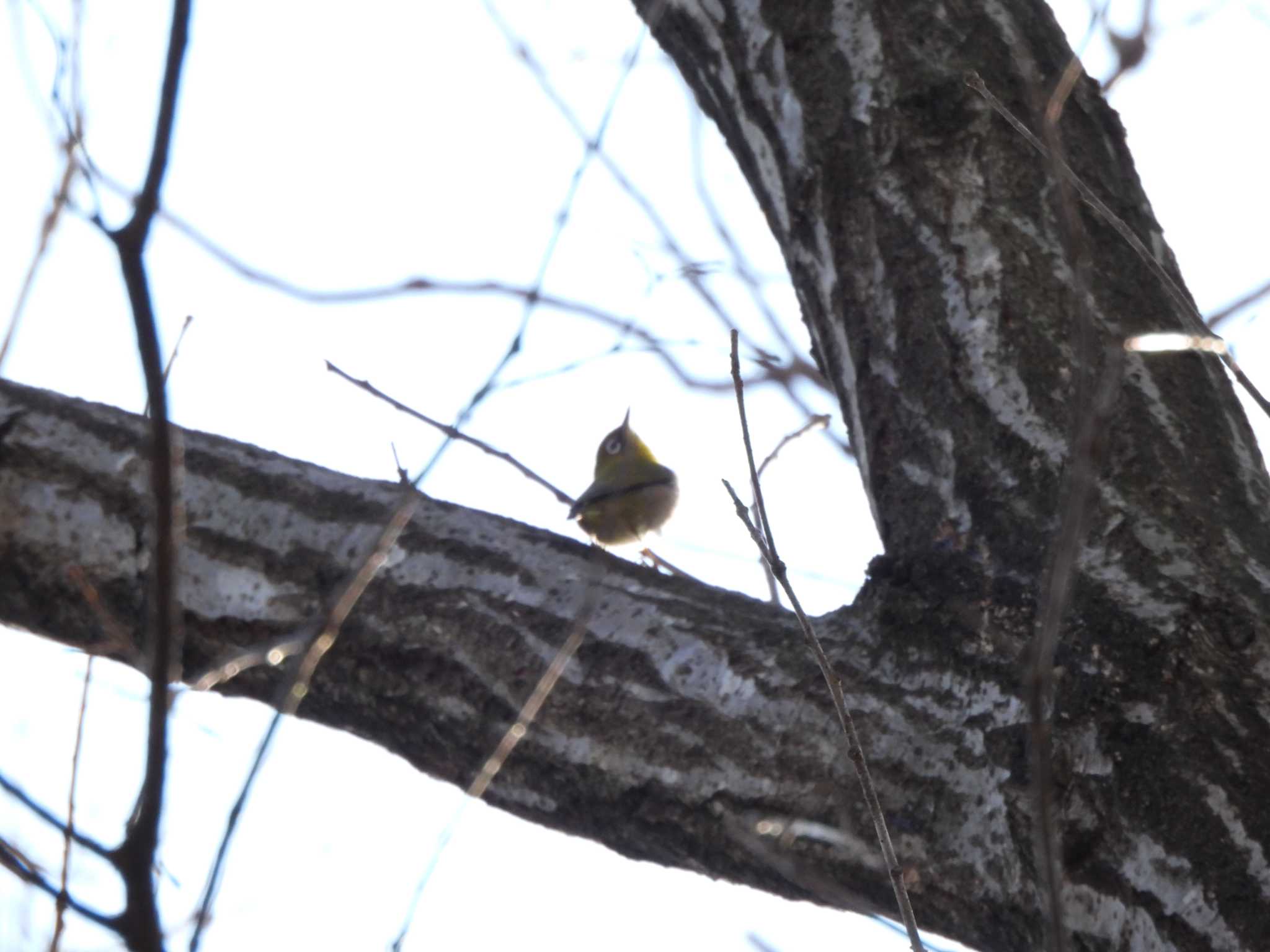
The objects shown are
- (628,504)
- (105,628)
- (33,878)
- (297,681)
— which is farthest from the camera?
(628,504)

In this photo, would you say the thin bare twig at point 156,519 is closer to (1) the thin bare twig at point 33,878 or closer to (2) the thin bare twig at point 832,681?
(1) the thin bare twig at point 33,878

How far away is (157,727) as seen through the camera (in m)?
0.85

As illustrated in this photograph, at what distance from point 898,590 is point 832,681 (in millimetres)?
488

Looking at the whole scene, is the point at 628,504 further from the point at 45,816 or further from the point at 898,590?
the point at 45,816

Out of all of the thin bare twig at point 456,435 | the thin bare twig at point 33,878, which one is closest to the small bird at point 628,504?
the thin bare twig at point 456,435

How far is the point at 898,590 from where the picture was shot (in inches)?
72.9

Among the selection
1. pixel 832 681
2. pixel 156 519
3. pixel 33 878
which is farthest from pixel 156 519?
pixel 832 681

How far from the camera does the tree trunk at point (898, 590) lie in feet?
5.12

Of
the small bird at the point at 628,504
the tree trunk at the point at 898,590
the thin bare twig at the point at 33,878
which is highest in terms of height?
the small bird at the point at 628,504

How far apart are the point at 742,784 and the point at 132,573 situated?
912mm

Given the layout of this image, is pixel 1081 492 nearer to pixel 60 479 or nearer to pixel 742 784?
pixel 742 784

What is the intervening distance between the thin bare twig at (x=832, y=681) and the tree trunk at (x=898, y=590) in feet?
0.48

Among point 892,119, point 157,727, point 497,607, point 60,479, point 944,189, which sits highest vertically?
point 892,119

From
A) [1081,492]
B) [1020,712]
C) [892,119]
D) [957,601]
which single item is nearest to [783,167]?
[892,119]
